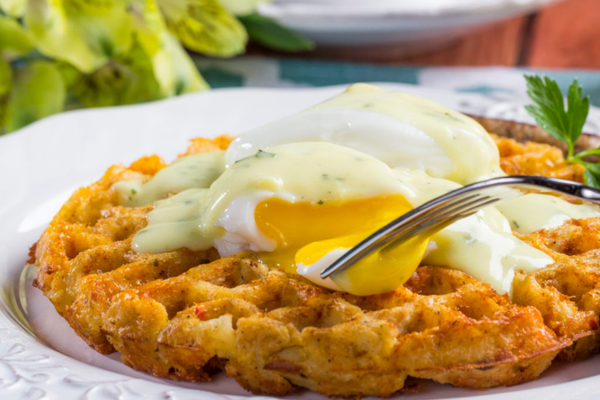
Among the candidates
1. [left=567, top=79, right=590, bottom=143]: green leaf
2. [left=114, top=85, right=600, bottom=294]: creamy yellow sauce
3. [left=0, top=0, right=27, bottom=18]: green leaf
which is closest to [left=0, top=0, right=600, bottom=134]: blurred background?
[left=0, top=0, right=27, bottom=18]: green leaf

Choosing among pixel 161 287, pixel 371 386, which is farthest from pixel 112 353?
pixel 371 386

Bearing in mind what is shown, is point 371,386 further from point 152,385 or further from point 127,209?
point 127,209

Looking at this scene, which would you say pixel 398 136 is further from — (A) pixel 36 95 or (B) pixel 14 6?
(A) pixel 36 95

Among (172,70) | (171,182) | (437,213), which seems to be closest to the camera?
(437,213)

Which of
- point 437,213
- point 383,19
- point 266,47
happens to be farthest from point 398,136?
point 266,47

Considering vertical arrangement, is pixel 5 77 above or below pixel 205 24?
below

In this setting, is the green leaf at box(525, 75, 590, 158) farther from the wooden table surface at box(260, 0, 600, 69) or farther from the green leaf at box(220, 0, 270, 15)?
the wooden table surface at box(260, 0, 600, 69)

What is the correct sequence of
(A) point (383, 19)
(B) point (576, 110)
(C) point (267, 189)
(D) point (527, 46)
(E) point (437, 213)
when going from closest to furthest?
(E) point (437, 213) < (C) point (267, 189) < (B) point (576, 110) < (A) point (383, 19) < (D) point (527, 46)
